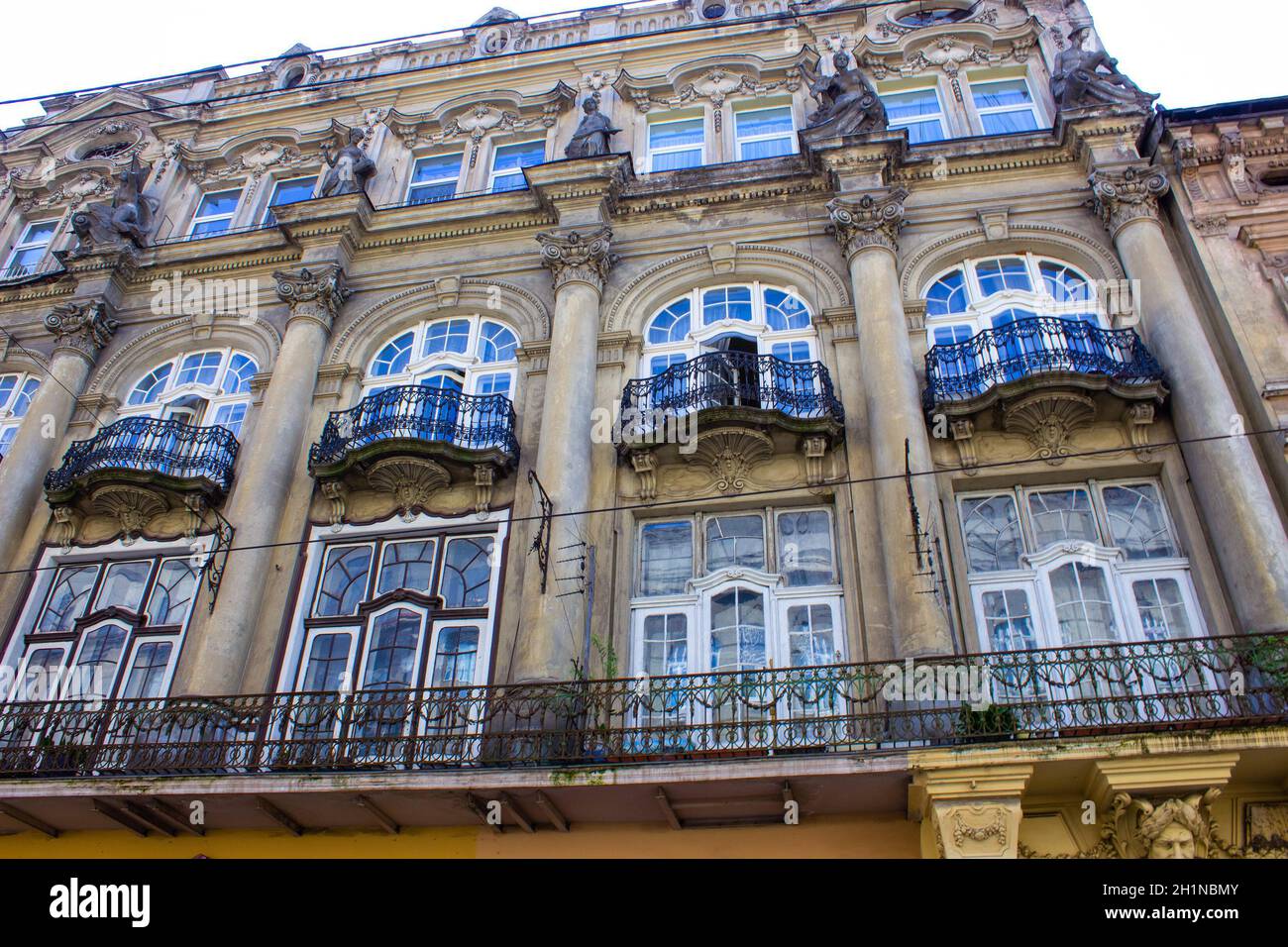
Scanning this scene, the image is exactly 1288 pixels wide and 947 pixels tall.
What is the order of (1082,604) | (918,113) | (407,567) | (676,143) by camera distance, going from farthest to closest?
(676,143) → (918,113) → (407,567) → (1082,604)

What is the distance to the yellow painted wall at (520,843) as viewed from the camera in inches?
418

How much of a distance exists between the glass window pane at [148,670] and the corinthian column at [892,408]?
9928mm

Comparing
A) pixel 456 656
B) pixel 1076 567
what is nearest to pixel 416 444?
pixel 456 656

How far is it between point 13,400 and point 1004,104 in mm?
19210

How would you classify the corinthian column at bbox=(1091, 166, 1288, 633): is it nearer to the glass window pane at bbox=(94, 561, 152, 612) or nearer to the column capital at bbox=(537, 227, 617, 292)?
the column capital at bbox=(537, 227, 617, 292)

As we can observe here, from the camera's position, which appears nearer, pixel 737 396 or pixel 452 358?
pixel 737 396

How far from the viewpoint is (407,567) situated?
47.3ft

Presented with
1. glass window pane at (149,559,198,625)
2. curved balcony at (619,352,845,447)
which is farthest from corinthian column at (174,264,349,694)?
curved balcony at (619,352,845,447)

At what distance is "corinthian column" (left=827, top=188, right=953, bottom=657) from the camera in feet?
38.5

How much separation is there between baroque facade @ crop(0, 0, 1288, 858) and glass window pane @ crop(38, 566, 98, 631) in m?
0.07

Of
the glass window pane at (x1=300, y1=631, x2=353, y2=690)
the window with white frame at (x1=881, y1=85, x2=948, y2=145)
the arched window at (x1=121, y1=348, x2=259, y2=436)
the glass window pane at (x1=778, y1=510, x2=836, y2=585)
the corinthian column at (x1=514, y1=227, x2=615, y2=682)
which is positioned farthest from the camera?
the window with white frame at (x1=881, y1=85, x2=948, y2=145)

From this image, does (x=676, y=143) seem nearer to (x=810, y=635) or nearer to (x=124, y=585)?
(x=810, y=635)

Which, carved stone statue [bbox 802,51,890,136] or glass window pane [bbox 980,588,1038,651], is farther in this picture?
carved stone statue [bbox 802,51,890,136]

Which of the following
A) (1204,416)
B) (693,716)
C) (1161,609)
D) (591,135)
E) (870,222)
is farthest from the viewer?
(591,135)
